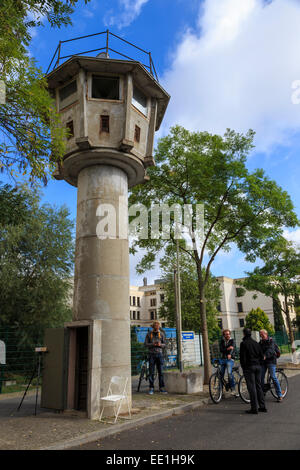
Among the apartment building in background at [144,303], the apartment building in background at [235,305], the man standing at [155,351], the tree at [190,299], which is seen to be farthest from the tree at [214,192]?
the apartment building in background at [144,303]

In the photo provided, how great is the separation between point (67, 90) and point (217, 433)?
10337mm

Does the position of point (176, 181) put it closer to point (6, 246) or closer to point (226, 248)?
point (226, 248)

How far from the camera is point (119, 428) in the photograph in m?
7.10

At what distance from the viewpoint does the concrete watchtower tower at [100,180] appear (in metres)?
8.77

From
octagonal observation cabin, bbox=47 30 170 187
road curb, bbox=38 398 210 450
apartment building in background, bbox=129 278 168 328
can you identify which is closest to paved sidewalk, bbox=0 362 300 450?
road curb, bbox=38 398 210 450

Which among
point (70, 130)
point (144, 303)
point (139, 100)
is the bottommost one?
point (70, 130)

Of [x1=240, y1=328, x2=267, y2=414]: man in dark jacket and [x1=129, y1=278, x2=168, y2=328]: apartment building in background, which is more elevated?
[x1=129, y1=278, x2=168, y2=328]: apartment building in background

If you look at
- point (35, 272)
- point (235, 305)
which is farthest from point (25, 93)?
point (235, 305)

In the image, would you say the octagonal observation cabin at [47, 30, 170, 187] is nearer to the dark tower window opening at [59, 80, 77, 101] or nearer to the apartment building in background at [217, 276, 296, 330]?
the dark tower window opening at [59, 80, 77, 101]

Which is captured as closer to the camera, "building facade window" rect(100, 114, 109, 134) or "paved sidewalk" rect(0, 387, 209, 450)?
"paved sidewalk" rect(0, 387, 209, 450)

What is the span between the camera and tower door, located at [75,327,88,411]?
28.8 feet

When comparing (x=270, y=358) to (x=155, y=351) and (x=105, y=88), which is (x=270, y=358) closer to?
(x=155, y=351)
